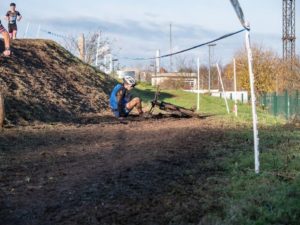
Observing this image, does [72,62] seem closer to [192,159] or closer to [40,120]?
[40,120]

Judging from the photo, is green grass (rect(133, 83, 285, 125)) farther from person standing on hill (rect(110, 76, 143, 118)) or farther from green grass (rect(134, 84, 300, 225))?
green grass (rect(134, 84, 300, 225))

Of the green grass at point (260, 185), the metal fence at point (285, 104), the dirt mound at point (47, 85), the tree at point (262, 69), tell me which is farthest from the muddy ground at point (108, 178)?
the tree at point (262, 69)

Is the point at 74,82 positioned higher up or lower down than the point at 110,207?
higher up

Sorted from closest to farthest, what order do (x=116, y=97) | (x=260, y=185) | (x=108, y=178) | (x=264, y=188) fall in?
(x=264, y=188) < (x=260, y=185) < (x=108, y=178) < (x=116, y=97)

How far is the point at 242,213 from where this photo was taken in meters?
5.48

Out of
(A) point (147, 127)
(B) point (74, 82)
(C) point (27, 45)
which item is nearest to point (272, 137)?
(A) point (147, 127)

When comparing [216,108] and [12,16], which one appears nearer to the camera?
[12,16]

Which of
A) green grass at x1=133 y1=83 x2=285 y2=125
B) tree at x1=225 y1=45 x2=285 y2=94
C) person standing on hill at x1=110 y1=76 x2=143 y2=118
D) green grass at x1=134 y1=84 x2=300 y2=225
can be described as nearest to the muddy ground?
green grass at x1=134 y1=84 x2=300 y2=225

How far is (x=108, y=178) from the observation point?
22.9ft

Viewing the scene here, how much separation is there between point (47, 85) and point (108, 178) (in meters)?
13.3

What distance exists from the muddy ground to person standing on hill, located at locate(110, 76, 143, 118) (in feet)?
12.1

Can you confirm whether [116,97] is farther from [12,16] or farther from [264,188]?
[264,188]

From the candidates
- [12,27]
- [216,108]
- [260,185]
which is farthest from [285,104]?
[260,185]

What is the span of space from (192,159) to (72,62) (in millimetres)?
17585
